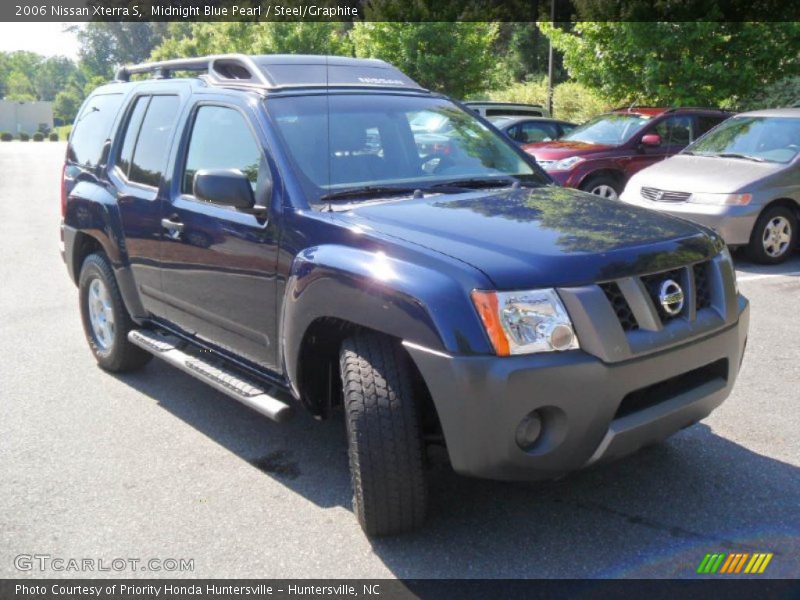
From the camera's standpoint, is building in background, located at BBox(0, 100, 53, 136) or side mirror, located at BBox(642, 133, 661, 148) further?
building in background, located at BBox(0, 100, 53, 136)

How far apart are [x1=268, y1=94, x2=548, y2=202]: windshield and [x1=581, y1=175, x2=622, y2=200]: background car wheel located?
7.16 m

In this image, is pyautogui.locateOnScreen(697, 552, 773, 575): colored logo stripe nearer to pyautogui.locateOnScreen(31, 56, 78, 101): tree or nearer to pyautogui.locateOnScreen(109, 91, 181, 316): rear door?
pyautogui.locateOnScreen(109, 91, 181, 316): rear door

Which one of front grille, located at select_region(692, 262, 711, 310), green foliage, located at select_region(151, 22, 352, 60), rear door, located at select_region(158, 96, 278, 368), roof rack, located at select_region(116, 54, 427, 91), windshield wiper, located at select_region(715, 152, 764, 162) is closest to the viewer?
front grille, located at select_region(692, 262, 711, 310)

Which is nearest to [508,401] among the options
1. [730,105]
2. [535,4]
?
[730,105]

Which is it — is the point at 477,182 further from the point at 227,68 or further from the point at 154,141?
the point at 154,141

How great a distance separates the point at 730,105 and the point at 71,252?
15985mm

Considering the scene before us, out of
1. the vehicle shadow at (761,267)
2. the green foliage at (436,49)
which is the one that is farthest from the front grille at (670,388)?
the green foliage at (436,49)

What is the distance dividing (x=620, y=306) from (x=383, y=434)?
39.9 inches

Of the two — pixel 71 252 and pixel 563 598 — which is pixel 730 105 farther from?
pixel 563 598

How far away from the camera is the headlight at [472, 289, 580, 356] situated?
→ 297 centimetres

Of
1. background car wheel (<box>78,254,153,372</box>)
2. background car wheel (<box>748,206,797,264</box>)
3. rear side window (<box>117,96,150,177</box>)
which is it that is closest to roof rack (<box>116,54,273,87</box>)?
rear side window (<box>117,96,150,177</box>)

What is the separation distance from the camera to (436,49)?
23.5 meters

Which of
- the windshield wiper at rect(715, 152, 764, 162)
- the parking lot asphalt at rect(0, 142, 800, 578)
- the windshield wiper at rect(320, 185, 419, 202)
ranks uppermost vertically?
the windshield wiper at rect(320, 185, 419, 202)

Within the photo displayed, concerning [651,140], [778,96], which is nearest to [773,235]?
[651,140]
